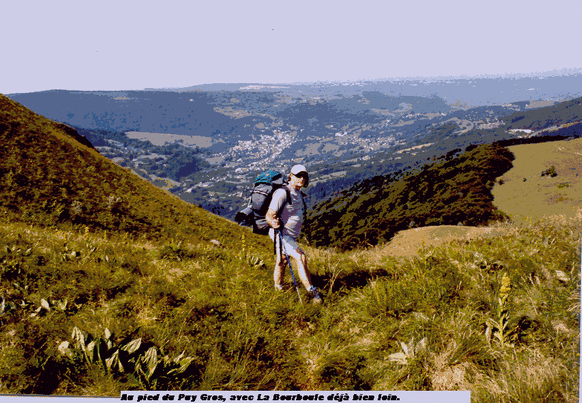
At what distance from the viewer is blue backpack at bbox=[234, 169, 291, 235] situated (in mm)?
3648

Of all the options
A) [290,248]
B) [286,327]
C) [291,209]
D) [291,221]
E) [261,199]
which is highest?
[261,199]

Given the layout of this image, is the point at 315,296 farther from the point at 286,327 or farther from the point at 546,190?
the point at 546,190

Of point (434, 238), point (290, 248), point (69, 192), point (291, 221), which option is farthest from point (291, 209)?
point (69, 192)

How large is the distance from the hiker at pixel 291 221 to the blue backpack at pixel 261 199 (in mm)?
79

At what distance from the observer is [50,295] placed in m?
3.16

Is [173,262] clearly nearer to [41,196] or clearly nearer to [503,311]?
[503,311]

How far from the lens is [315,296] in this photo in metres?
3.70

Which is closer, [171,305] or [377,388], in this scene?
[377,388]

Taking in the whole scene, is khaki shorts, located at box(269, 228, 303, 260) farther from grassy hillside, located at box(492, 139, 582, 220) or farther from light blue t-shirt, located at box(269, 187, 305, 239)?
grassy hillside, located at box(492, 139, 582, 220)

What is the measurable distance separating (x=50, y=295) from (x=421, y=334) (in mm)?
4374

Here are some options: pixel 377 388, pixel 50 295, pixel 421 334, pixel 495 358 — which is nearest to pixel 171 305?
pixel 50 295

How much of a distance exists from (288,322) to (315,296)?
1.96ft

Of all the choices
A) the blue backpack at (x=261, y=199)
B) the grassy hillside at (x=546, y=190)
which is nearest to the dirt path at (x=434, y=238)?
the grassy hillside at (x=546, y=190)

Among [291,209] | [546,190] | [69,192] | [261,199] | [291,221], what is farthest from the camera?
[69,192]
